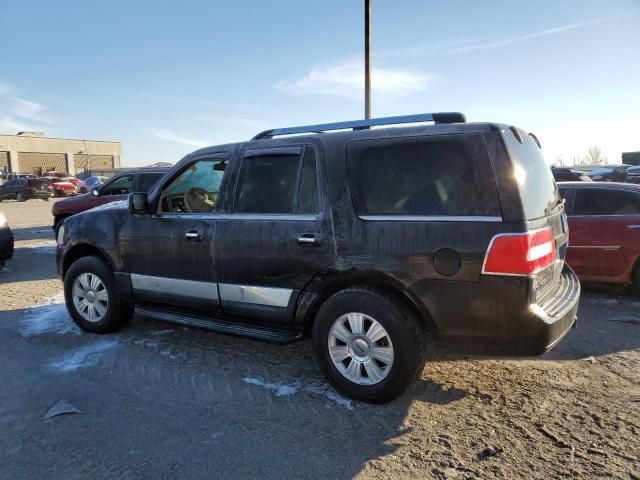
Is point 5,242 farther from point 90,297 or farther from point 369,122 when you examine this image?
point 369,122

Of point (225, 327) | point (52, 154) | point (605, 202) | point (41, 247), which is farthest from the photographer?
point (52, 154)

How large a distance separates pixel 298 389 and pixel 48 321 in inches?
136

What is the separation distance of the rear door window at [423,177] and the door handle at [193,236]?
4.90ft

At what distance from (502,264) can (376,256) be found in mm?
820

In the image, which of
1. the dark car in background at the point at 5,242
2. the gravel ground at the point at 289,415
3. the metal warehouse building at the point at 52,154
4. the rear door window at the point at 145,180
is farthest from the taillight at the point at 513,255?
the metal warehouse building at the point at 52,154

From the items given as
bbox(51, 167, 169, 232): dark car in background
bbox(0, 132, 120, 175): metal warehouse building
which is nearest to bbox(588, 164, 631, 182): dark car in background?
bbox(51, 167, 169, 232): dark car in background

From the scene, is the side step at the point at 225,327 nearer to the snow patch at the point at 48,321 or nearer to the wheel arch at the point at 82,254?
the wheel arch at the point at 82,254

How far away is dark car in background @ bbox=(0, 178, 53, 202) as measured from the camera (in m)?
30.5

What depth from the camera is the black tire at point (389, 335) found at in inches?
122

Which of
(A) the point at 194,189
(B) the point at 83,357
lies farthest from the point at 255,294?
(B) the point at 83,357

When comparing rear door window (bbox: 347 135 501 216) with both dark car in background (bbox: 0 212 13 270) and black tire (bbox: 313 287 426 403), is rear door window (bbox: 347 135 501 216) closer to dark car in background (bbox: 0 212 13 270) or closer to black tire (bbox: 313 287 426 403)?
black tire (bbox: 313 287 426 403)

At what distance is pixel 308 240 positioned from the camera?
3.46 meters

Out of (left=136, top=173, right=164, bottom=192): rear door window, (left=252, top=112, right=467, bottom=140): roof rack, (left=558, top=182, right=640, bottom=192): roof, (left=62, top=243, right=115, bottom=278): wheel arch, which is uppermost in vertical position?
(left=252, top=112, right=467, bottom=140): roof rack

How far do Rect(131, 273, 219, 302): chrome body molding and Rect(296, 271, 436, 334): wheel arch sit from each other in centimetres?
90
